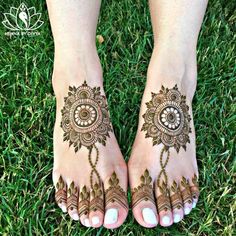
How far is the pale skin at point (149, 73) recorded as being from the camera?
1.45 m

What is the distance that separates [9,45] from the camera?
1791mm

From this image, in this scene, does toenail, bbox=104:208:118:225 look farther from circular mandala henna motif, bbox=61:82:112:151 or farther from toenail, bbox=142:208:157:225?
circular mandala henna motif, bbox=61:82:112:151

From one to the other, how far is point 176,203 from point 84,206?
256 millimetres

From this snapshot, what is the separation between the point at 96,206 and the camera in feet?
4.59

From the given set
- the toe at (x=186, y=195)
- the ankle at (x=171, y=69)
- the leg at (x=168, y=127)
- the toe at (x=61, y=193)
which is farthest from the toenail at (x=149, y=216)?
the ankle at (x=171, y=69)

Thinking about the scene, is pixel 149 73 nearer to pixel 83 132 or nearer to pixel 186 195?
pixel 83 132

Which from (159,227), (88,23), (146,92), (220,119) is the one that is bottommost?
(159,227)

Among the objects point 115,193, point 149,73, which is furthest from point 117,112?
point 115,193

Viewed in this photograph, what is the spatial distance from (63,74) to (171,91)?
0.33 meters

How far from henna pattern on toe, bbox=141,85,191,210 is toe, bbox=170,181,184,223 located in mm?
29

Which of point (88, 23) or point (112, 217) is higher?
point (88, 23)

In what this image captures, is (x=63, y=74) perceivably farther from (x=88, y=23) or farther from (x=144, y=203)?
(x=144, y=203)

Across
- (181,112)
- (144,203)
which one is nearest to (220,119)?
(181,112)

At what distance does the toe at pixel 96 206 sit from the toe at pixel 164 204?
16 centimetres
